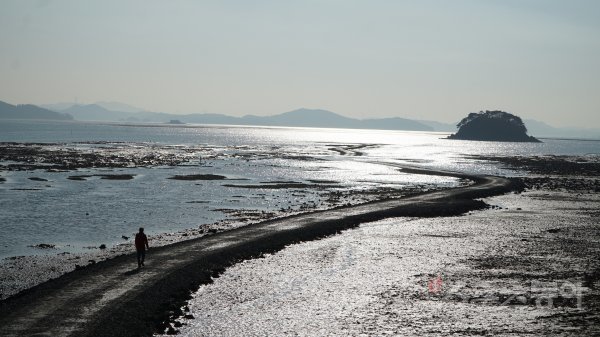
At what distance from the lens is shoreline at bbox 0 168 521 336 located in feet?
69.6

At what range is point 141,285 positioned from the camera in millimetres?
26656

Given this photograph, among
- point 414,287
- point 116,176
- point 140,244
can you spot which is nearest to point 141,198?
point 116,176

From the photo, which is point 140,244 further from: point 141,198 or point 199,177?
point 199,177

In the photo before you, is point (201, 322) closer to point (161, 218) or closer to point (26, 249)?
point (26, 249)

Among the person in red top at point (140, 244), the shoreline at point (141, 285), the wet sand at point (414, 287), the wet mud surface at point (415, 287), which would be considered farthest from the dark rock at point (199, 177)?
the person in red top at point (140, 244)

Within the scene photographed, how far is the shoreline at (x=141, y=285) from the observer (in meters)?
21.2

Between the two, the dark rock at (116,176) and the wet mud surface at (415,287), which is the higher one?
the dark rock at (116,176)

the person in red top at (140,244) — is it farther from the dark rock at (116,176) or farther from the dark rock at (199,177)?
the dark rock at (199,177)

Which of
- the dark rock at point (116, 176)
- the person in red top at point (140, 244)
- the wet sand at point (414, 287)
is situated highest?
the person in red top at point (140, 244)

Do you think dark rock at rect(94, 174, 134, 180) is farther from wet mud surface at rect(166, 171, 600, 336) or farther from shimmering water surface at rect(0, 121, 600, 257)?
wet mud surface at rect(166, 171, 600, 336)

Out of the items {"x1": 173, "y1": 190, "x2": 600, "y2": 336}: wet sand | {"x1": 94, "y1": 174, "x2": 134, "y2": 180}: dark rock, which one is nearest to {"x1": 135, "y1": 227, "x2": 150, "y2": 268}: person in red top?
{"x1": 173, "y1": 190, "x2": 600, "y2": 336}: wet sand

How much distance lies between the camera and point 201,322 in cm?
2348

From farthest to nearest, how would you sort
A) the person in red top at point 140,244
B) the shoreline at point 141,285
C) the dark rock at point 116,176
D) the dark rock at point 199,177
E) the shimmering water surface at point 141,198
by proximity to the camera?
the dark rock at point 199,177
the dark rock at point 116,176
the shimmering water surface at point 141,198
the person in red top at point 140,244
the shoreline at point 141,285

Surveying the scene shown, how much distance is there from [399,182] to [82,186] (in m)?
48.1
